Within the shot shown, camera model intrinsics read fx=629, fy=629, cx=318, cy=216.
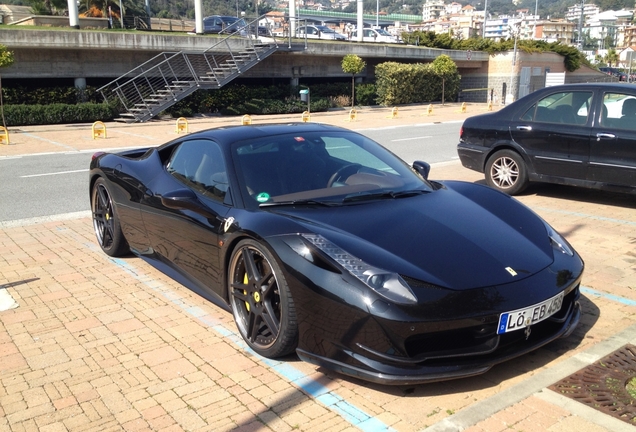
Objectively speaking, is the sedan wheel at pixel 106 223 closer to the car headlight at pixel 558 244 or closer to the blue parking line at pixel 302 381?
the blue parking line at pixel 302 381

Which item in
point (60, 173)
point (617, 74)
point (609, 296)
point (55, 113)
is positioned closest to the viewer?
point (609, 296)

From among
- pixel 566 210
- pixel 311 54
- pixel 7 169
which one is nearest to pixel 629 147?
pixel 566 210

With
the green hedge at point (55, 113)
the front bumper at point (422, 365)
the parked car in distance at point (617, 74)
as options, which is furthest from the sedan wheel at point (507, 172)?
the parked car in distance at point (617, 74)

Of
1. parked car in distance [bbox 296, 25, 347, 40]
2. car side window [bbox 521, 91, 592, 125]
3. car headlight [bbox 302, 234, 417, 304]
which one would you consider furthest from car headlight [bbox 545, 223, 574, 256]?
parked car in distance [bbox 296, 25, 347, 40]

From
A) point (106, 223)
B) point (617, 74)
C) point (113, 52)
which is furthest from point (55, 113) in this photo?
point (617, 74)

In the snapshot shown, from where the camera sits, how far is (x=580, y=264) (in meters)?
4.06

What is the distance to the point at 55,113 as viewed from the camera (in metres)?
23.5

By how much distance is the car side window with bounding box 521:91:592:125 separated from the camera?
8070mm

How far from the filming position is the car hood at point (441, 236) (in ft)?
11.4

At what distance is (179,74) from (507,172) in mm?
22011

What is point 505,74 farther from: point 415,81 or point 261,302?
point 261,302

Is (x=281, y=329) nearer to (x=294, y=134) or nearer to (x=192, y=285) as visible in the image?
(x=192, y=285)

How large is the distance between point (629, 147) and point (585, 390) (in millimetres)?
4953

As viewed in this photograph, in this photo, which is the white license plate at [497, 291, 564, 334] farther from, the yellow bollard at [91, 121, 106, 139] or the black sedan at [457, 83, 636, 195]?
the yellow bollard at [91, 121, 106, 139]
